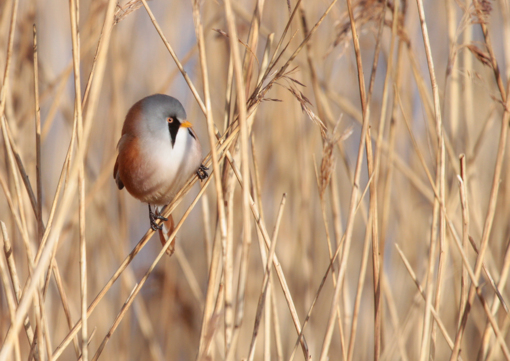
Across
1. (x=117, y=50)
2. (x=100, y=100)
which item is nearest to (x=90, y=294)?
(x=100, y=100)

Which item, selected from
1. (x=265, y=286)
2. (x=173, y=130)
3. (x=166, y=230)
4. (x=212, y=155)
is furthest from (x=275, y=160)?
(x=212, y=155)

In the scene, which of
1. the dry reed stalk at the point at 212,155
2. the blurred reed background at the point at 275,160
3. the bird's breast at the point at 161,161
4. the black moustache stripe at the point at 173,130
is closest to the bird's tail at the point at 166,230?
the blurred reed background at the point at 275,160

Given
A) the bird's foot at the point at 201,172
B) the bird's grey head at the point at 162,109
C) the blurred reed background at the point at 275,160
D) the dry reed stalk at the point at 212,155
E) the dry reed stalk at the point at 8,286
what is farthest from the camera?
the blurred reed background at the point at 275,160

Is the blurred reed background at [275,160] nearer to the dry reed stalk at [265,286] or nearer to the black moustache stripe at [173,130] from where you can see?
the black moustache stripe at [173,130]

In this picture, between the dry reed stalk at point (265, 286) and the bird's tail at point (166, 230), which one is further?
the bird's tail at point (166, 230)

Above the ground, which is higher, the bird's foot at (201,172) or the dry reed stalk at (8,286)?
the bird's foot at (201,172)

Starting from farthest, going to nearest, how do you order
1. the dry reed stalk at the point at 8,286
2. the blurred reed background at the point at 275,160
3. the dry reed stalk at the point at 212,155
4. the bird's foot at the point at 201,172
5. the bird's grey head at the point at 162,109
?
the blurred reed background at the point at 275,160 < the bird's foot at the point at 201,172 < the bird's grey head at the point at 162,109 < the dry reed stalk at the point at 8,286 < the dry reed stalk at the point at 212,155

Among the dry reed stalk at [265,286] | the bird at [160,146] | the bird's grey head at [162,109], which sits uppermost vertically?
the bird's grey head at [162,109]

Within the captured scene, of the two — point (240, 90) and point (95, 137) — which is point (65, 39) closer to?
point (95, 137)

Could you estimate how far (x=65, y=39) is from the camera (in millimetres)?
2115

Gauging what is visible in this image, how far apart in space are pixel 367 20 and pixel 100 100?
1.24 m

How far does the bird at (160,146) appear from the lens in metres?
1.43

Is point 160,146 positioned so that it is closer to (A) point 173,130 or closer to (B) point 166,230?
(A) point 173,130

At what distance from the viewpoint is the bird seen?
1429 millimetres
